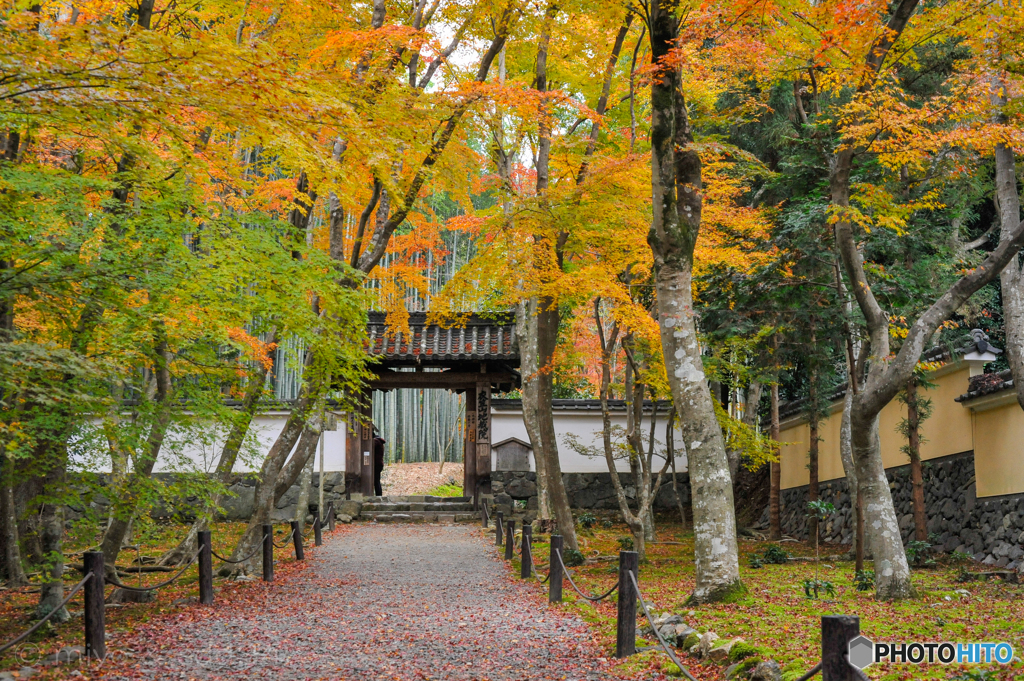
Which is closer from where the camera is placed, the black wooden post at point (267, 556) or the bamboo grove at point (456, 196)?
the bamboo grove at point (456, 196)

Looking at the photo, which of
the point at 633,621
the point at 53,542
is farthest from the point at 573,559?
the point at 53,542

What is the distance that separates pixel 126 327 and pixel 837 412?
12.1 meters

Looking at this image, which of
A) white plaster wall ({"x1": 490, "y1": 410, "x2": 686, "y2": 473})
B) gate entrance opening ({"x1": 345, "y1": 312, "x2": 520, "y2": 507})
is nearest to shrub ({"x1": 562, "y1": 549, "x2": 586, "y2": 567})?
gate entrance opening ({"x1": 345, "y1": 312, "x2": 520, "y2": 507})

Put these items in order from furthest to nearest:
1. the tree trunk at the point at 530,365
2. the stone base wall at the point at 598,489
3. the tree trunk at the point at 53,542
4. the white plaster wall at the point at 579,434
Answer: the white plaster wall at the point at 579,434
the stone base wall at the point at 598,489
the tree trunk at the point at 530,365
the tree trunk at the point at 53,542

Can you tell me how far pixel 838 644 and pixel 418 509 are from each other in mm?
14839

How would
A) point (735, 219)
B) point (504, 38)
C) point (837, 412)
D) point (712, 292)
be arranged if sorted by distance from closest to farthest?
point (504, 38) < point (712, 292) < point (735, 219) < point (837, 412)

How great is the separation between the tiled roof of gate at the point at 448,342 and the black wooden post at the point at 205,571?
8.66m

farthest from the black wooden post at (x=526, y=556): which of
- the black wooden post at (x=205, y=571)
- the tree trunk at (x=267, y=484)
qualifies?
the black wooden post at (x=205, y=571)

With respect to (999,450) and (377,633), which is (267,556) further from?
(999,450)

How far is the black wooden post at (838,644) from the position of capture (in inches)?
111

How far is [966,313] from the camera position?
38.6 ft

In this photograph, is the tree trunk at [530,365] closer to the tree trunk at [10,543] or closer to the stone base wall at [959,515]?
the stone base wall at [959,515]

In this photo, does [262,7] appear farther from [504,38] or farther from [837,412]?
[837,412]

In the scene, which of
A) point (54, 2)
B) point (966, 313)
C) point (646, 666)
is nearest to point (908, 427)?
point (966, 313)
